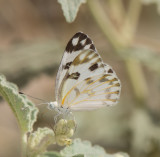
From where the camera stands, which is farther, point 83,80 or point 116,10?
point 116,10


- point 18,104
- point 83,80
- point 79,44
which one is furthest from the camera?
point 83,80

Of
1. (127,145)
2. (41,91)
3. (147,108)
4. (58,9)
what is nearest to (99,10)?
(147,108)

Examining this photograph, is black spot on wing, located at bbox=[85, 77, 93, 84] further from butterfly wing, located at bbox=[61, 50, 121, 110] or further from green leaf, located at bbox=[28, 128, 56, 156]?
green leaf, located at bbox=[28, 128, 56, 156]

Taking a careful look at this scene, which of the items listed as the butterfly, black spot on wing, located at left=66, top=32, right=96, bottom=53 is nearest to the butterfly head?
the butterfly

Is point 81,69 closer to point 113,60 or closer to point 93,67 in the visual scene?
point 93,67

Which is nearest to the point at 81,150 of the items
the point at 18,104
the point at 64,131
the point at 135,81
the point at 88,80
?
the point at 64,131

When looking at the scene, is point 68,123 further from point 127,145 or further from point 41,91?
point 41,91

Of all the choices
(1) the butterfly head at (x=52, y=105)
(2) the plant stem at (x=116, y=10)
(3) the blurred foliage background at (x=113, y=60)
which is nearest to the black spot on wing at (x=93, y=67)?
(1) the butterfly head at (x=52, y=105)
